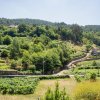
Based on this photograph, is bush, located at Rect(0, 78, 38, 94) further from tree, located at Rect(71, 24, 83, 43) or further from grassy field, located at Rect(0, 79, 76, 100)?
tree, located at Rect(71, 24, 83, 43)

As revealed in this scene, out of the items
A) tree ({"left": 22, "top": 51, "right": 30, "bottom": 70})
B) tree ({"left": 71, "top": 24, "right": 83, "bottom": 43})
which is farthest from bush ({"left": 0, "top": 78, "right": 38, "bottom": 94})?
tree ({"left": 71, "top": 24, "right": 83, "bottom": 43})

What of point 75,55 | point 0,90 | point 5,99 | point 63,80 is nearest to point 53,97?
point 5,99

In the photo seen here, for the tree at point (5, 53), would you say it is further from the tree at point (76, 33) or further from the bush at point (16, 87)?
the tree at point (76, 33)

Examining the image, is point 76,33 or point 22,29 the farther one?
point 76,33

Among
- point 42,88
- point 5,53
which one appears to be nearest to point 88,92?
point 42,88

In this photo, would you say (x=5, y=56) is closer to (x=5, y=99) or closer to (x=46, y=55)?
(x=46, y=55)


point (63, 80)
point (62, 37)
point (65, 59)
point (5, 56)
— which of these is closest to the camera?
point (63, 80)

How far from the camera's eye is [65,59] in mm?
82188

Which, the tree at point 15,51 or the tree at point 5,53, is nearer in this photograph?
the tree at point 15,51

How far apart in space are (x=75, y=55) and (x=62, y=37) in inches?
1533

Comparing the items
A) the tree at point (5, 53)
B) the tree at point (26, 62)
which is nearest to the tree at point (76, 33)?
the tree at point (5, 53)

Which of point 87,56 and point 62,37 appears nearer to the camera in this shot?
point 87,56

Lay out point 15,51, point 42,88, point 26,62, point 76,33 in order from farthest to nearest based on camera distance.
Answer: point 76,33
point 15,51
point 26,62
point 42,88

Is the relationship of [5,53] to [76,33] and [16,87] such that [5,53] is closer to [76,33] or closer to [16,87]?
[16,87]
